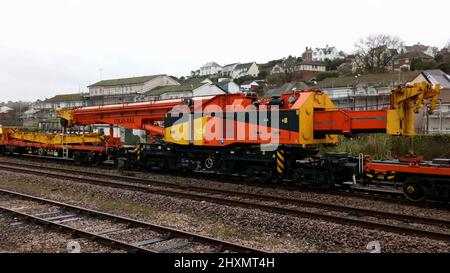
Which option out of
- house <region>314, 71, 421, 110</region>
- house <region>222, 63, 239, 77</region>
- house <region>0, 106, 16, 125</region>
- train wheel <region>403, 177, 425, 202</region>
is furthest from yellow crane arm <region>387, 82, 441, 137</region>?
house <region>222, 63, 239, 77</region>

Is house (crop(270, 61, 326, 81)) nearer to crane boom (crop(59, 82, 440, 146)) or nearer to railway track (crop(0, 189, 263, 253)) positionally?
crane boom (crop(59, 82, 440, 146))

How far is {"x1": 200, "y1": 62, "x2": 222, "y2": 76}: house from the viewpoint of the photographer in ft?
474

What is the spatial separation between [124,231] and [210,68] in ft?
467

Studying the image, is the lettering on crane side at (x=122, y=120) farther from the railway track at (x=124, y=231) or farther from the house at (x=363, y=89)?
the house at (x=363, y=89)

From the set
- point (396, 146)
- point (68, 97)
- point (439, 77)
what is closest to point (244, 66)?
point (68, 97)

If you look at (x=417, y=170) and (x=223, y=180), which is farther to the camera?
(x=223, y=180)

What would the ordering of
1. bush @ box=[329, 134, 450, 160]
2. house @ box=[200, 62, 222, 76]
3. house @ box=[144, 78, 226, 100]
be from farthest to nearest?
1. house @ box=[200, 62, 222, 76]
2. house @ box=[144, 78, 226, 100]
3. bush @ box=[329, 134, 450, 160]

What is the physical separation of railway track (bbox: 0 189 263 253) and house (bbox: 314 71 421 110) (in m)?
33.3

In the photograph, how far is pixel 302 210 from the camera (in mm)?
9961

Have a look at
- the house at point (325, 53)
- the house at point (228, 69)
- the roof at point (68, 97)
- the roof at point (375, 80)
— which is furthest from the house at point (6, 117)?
the house at point (325, 53)
